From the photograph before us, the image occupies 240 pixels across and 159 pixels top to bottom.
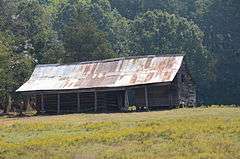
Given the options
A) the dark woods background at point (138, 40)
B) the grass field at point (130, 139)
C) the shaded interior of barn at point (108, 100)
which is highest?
the dark woods background at point (138, 40)

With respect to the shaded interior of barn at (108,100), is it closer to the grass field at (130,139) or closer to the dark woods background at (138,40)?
the dark woods background at (138,40)

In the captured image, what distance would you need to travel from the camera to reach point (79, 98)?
53188 millimetres

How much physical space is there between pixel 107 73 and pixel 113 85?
3542 mm

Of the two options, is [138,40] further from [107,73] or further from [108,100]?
[108,100]

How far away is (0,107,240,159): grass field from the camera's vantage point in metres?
22.2

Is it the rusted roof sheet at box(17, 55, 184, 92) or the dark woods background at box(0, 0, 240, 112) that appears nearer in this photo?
the rusted roof sheet at box(17, 55, 184, 92)

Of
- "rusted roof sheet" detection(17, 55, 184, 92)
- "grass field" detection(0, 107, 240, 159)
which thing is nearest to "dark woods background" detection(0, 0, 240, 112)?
"rusted roof sheet" detection(17, 55, 184, 92)

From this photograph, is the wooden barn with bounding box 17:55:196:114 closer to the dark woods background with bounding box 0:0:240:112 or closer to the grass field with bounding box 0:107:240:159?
the dark woods background with bounding box 0:0:240:112

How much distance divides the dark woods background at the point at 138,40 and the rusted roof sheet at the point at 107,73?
5333 mm

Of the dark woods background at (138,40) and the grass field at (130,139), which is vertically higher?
the dark woods background at (138,40)

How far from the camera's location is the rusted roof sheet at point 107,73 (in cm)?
4997

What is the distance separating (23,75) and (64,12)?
48.3 m

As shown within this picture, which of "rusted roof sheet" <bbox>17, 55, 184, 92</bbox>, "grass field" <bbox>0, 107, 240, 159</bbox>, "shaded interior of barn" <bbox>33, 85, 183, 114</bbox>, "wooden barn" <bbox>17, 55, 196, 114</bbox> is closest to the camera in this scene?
"grass field" <bbox>0, 107, 240, 159</bbox>

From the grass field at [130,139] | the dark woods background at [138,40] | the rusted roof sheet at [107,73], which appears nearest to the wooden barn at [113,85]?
the rusted roof sheet at [107,73]
